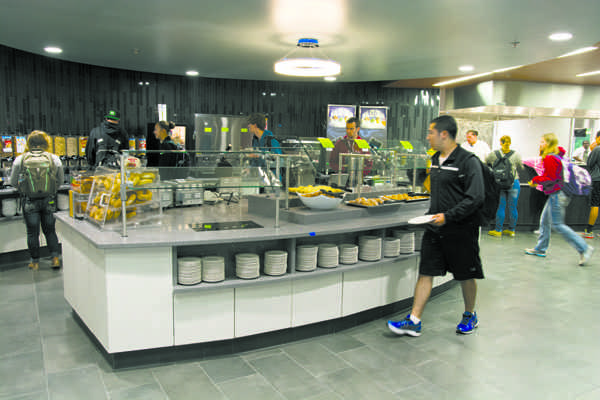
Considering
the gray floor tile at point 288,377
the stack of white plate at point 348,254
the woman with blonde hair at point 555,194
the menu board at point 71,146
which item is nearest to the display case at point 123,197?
the gray floor tile at point 288,377

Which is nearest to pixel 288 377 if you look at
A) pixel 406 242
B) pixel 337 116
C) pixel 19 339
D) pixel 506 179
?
pixel 406 242

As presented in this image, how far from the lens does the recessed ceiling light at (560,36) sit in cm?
500

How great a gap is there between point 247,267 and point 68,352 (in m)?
1.44

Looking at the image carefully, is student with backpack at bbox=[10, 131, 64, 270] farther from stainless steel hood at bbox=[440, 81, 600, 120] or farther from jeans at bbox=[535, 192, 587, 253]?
stainless steel hood at bbox=[440, 81, 600, 120]

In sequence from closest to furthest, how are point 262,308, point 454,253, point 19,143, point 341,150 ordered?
point 262,308
point 454,253
point 341,150
point 19,143

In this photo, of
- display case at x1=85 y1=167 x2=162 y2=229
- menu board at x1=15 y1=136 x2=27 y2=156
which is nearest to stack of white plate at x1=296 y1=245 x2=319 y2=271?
display case at x1=85 y1=167 x2=162 y2=229

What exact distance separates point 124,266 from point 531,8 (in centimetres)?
425

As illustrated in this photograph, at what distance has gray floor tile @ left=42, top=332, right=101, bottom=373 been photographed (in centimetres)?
285

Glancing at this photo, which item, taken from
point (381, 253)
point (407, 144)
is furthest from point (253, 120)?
point (381, 253)

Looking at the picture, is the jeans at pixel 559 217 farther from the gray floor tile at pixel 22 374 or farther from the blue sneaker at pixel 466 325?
the gray floor tile at pixel 22 374

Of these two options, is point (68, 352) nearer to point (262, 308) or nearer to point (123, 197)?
point (123, 197)

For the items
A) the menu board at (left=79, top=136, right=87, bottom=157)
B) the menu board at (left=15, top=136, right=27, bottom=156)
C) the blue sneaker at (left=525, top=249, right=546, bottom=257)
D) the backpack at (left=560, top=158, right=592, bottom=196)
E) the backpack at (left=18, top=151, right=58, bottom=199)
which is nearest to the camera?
the backpack at (left=18, top=151, right=58, bottom=199)

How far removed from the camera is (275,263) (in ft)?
10.0

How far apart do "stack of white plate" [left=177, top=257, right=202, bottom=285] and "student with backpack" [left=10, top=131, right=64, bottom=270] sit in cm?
282
